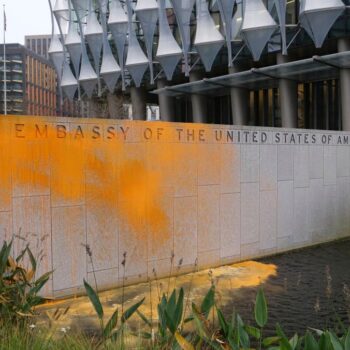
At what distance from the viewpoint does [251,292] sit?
313 inches

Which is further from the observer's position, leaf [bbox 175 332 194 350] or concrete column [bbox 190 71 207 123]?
concrete column [bbox 190 71 207 123]

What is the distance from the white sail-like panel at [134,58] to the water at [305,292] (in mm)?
28959

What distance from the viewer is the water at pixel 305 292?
650 centimetres

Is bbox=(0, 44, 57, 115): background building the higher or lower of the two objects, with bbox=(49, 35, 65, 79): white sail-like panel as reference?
higher

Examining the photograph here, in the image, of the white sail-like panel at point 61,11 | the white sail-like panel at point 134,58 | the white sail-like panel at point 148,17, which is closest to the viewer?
the white sail-like panel at point 148,17

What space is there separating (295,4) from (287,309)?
88.6 ft

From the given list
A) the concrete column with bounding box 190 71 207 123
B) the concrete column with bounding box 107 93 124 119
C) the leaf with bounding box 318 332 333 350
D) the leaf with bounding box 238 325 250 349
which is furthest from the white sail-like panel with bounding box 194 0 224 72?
the leaf with bounding box 318 332 333 350

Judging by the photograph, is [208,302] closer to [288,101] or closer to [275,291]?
[275,291]

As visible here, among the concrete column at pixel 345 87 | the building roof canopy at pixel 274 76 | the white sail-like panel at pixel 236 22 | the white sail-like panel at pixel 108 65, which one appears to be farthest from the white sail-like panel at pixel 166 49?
the concrete column at pixel 345 87

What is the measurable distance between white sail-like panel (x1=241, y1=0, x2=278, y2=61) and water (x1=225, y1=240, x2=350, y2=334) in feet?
65.9

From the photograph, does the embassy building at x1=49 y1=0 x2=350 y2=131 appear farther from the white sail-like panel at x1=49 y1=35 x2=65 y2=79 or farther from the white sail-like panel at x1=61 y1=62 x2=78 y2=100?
the white sail-like panel at x1=49 y1=35 x2=65 y2=79

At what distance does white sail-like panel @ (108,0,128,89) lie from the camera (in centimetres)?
3962

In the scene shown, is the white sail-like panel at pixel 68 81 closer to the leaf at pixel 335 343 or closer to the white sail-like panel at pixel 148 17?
the white sail-like panel at pixel 148 17

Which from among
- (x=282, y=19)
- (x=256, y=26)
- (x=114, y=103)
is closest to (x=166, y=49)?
(x=256, y=26)
